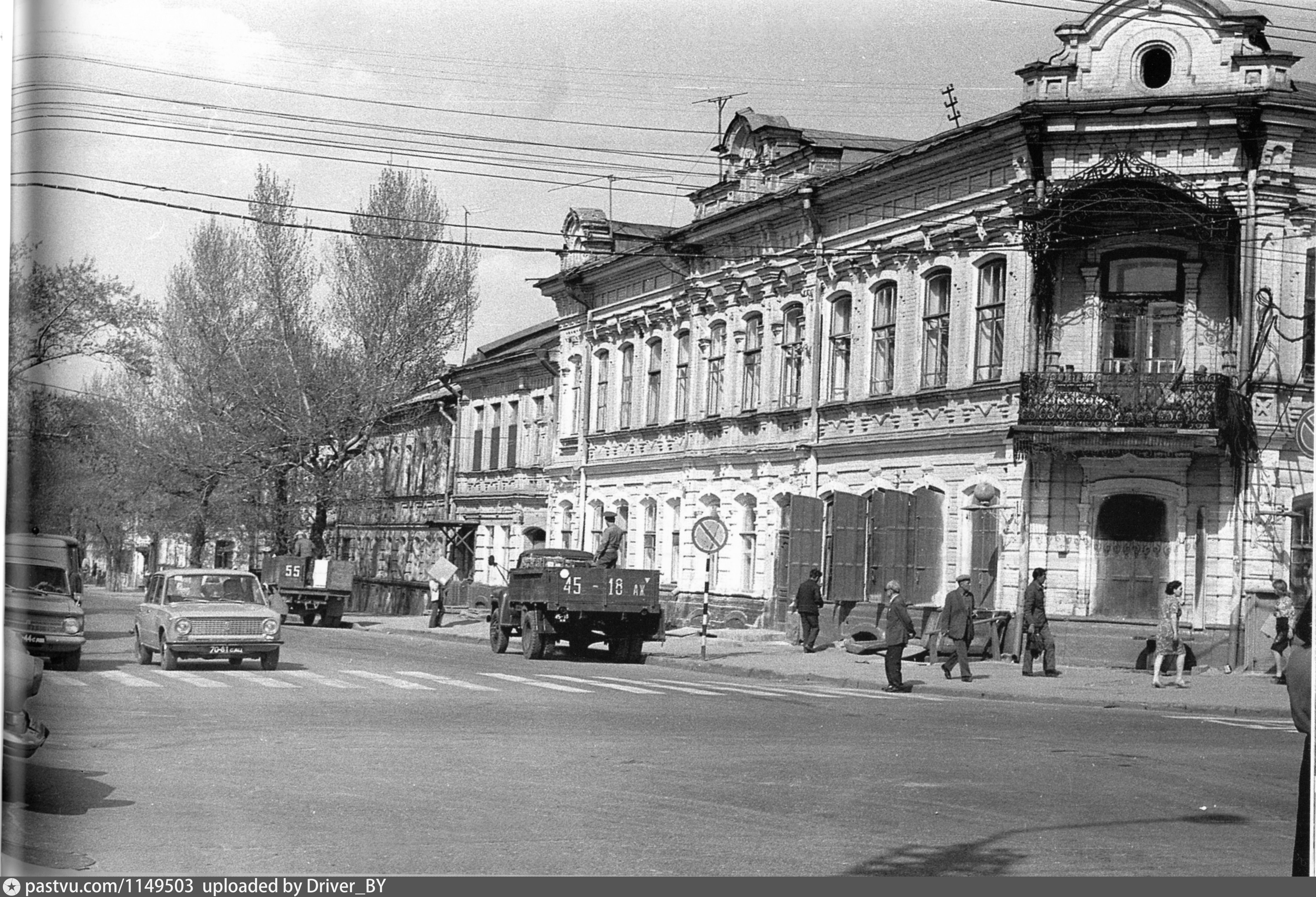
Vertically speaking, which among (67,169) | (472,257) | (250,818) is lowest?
(250,818)

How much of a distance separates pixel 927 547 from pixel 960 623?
586 centimetres

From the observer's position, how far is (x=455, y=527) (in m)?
52.6

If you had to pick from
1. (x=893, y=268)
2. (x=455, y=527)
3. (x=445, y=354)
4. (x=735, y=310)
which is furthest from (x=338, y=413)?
(x=893, y=268)

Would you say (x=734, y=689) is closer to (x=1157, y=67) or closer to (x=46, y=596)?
(x=46, y=596)

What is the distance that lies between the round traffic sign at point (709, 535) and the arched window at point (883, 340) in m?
5.13

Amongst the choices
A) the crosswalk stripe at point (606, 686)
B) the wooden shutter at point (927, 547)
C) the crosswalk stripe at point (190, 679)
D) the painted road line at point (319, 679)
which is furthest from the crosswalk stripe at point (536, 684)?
the wooden shutter at point (927, 547)

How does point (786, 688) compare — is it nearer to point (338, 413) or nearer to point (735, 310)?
point (735, 310)

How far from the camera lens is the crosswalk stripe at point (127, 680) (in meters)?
18.3

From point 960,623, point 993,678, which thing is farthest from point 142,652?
point 993,678

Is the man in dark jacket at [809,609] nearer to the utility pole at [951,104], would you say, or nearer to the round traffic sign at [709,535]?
the round traffic sign at [709,535]

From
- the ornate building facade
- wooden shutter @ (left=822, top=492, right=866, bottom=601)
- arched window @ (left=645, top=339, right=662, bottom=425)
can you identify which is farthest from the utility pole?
arched window @ (left=645, top=339, right=662, bottom=425)

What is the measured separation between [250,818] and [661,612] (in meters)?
17.9

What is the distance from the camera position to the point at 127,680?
1905 cm

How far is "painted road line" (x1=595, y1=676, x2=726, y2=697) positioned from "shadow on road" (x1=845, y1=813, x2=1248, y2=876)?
10002 millimetres
